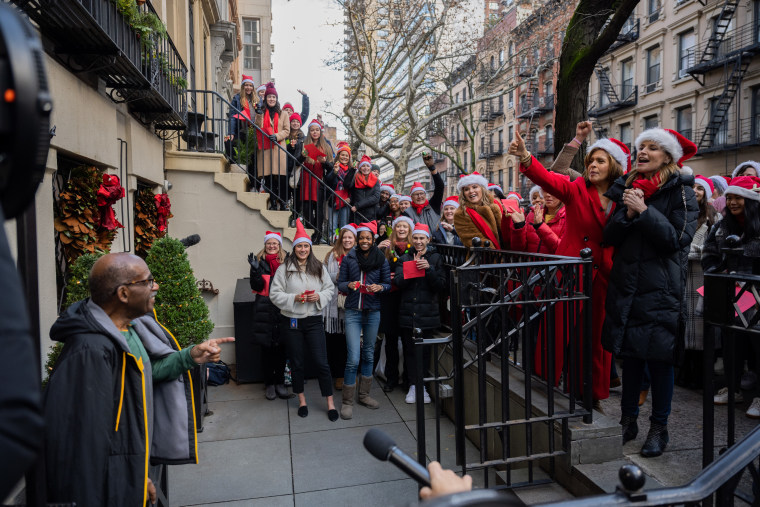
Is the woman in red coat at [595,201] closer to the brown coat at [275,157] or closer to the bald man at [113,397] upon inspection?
the bald man at [113,397]

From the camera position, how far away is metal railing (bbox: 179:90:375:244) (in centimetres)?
964

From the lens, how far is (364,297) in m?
6.51

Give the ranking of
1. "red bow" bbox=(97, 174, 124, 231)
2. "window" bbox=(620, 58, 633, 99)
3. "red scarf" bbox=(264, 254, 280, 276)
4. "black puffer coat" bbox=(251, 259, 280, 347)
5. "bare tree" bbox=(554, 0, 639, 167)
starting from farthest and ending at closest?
"window" bbox=(620, 58, 633, 99) → "bare tree" bbox=(554, 0, 639, 167) → "red scarf" bbox=(264, 254, 280, 276) → "black puffer coat" bbox=(251, 259, 280, 347) → "red bow" bbox=(97, 174, 124, 231)

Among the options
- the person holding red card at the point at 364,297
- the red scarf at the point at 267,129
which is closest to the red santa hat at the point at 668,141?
the person holding red card at the point at 364,297

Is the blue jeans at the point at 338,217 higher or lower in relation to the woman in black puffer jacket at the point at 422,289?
higher

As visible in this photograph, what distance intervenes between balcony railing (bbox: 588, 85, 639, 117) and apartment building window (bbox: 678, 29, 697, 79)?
2991mm

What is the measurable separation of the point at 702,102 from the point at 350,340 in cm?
2462

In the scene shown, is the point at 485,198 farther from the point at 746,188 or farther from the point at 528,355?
the point at 528,355

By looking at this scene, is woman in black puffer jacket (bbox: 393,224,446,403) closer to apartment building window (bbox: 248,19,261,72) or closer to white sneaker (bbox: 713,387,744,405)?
white sneaker (bbox: 713,387,744,405)

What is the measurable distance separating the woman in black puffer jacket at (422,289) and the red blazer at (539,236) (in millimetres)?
1076

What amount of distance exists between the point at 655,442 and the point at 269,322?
4507mm

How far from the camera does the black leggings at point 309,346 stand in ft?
20.6

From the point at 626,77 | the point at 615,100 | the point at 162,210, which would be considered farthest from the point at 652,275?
the point at 626,77

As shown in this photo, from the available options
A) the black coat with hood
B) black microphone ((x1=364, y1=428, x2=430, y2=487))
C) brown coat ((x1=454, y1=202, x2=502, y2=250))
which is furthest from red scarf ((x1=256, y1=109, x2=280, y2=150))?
black microphone ((x1=364, y1=428, x2=430, y2=487))
